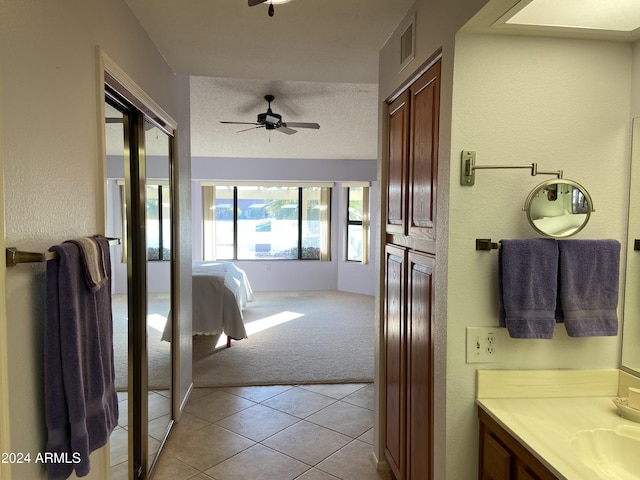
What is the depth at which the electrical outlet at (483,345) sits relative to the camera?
5.25 feet

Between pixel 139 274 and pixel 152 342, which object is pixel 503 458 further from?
pixel 152 342

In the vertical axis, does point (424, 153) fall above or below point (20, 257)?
above

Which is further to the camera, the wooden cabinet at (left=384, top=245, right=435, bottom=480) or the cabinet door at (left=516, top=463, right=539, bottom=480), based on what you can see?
the wooden cabinet at (left=384, top=245, right=435, bottom=480)

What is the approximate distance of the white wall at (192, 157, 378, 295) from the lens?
8.05m

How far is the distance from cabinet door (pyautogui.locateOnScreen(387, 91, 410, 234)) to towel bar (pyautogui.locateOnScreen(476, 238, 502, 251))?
Result: 619mm

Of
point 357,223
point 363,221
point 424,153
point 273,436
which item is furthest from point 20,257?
point 357,223

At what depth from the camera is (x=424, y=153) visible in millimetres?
1880

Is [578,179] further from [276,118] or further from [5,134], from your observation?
[276,118]

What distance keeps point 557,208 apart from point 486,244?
0.26 meters

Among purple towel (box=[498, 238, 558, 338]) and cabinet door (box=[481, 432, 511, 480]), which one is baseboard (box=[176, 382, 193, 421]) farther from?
purple towel (box=[498, 238, 558, 338])

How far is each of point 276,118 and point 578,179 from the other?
338 cm

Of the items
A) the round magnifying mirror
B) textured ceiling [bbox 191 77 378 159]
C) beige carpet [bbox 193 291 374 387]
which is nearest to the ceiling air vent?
the round magnifying mirror

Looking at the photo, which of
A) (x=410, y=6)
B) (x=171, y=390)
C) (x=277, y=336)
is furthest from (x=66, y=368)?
(x=277, y=336)

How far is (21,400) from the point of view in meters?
1.13
